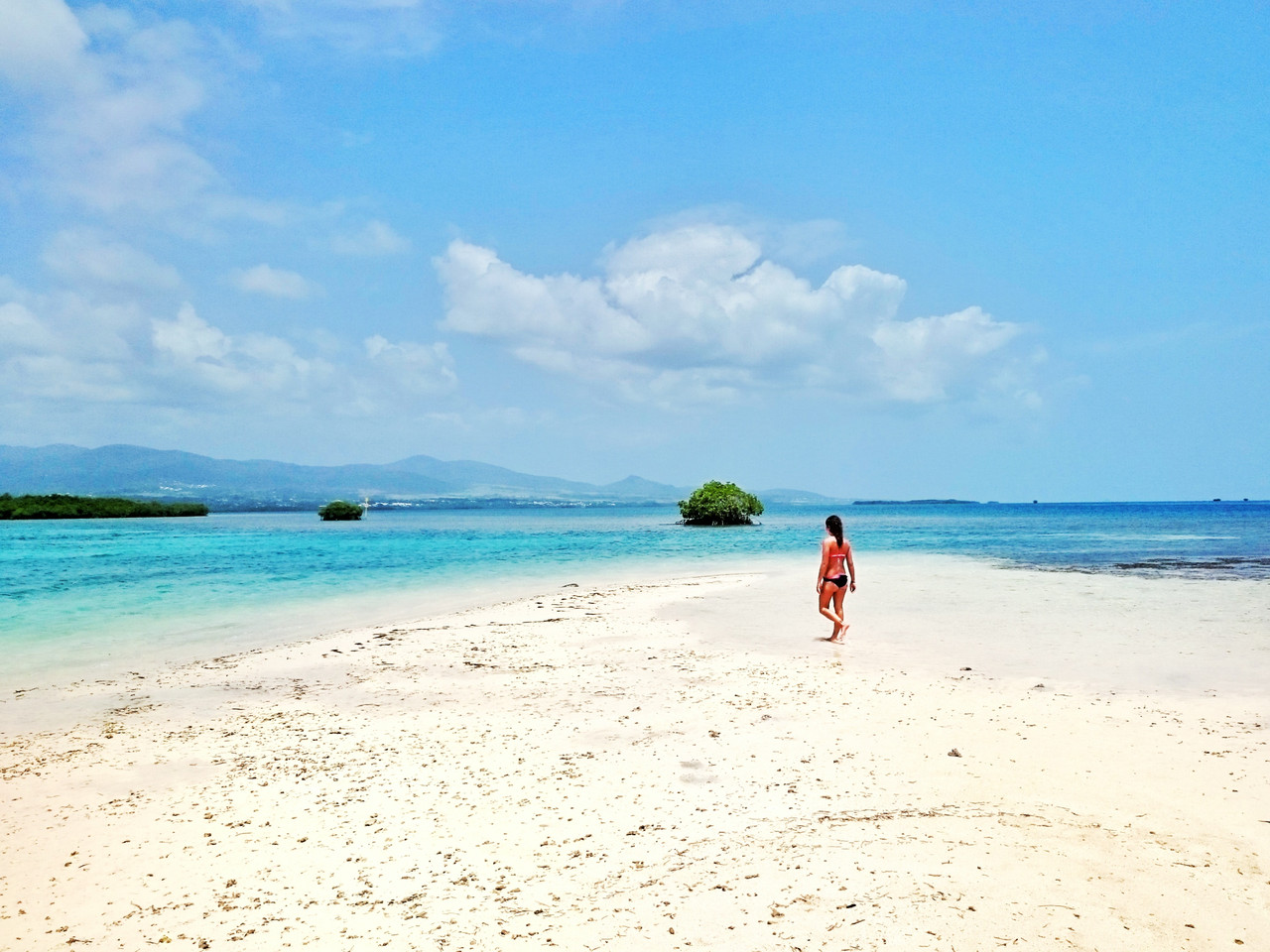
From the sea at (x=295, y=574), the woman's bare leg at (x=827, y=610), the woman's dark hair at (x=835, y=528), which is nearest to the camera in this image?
the woman's dark hair at (x=835, y=528)

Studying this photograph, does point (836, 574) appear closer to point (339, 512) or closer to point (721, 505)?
point (721, 505)

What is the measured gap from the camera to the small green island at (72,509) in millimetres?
94750

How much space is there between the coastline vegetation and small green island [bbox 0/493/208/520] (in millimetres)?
82676

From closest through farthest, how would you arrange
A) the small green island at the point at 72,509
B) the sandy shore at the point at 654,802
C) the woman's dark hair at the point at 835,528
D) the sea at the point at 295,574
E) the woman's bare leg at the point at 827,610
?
the sandy shore at the point at 654,802 → the woman's dark hair at the point at 835,528 → the woman's bare leg at the point at 827,610 → the sea at the point at 295,574 → the small green island at the point at 72,509

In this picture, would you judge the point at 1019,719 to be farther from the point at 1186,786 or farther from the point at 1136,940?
the point at 1136,940

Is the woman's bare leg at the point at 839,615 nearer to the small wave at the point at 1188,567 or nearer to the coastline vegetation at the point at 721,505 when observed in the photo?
the small wave at the point at 1188,567

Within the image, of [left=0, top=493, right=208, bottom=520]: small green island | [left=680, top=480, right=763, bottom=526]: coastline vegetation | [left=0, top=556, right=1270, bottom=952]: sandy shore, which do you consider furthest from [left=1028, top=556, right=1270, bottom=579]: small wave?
[left=0, top=493, right=208, bottom=520]: small green island

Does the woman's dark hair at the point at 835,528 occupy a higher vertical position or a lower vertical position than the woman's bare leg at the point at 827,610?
higher

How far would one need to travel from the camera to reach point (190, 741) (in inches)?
319

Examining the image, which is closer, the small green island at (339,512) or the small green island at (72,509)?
the small green island at (72,509)

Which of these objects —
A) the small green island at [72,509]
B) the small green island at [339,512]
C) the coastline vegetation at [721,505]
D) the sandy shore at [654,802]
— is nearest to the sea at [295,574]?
the sandy shore at [654,802]

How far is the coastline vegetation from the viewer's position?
7112 centimetres

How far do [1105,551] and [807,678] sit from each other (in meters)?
33.0

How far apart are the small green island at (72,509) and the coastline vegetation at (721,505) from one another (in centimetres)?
8268
